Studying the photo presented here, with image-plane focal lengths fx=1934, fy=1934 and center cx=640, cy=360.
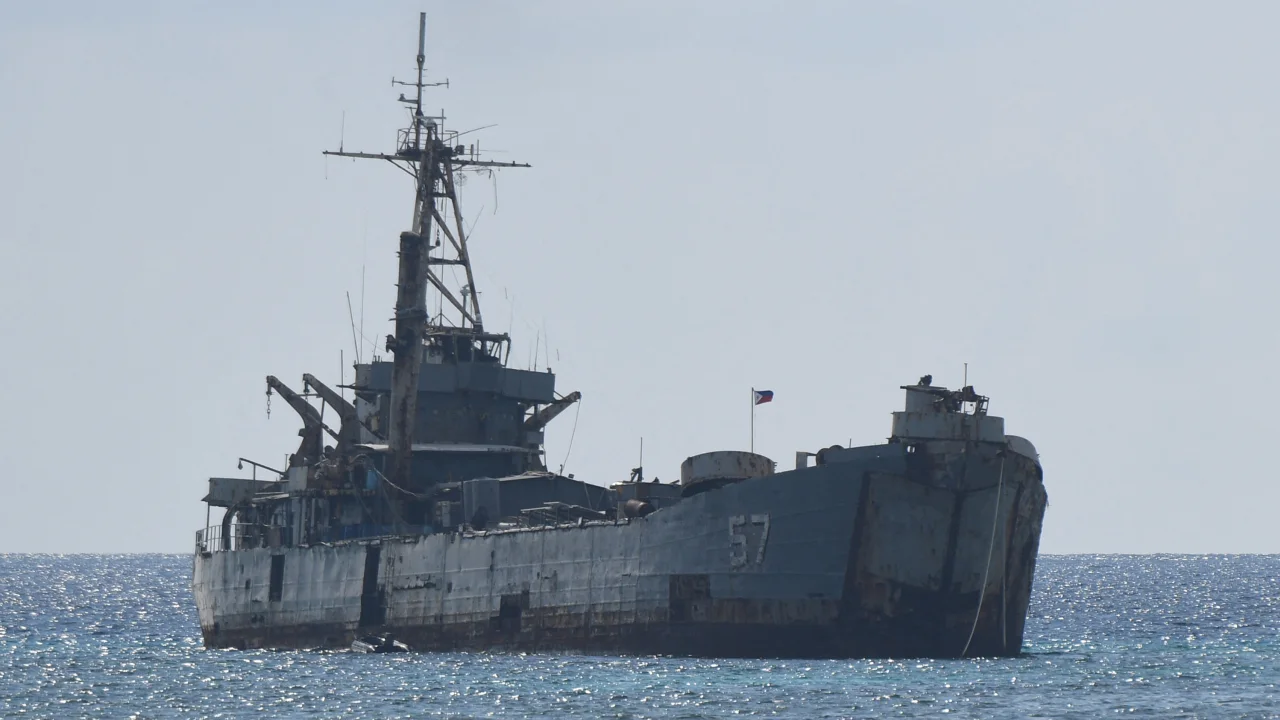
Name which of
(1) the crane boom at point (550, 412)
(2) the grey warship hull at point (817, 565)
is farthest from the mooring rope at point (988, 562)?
(1) the crane boom at point (550, 412)

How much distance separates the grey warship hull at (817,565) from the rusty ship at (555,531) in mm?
47

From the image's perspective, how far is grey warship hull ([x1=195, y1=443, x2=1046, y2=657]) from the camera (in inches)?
1587

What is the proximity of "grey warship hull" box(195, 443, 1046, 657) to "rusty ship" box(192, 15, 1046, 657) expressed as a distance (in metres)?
0.05

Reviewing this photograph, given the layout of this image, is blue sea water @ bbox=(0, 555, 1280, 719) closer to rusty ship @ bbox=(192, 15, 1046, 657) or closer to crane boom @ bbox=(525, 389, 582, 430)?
rusty ship @ bbox=(192, 15, 1046, 657)

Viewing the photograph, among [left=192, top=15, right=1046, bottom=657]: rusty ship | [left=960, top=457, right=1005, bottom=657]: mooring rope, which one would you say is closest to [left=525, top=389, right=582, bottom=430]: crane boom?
[left=192, top=15, right=1046, bottom=657]: rusty ship

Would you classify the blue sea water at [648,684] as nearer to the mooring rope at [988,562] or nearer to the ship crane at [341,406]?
the mooring rope at [988,562]

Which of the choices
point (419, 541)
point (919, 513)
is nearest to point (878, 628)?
point (919, 513)

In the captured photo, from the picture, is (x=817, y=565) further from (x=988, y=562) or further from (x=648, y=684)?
(x=648, y=684)

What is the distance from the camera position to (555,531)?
1817 inches

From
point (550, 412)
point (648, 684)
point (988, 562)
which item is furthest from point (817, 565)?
point (550, 412)

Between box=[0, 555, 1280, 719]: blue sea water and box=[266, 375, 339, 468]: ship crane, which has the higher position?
box=[266, 375, 339, 468]: ship crane

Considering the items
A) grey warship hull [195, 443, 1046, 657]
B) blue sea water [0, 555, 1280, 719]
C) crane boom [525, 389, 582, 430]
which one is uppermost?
crane boom [525, 389, 582, 430]

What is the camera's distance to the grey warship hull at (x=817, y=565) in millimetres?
40312

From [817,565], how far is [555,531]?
8.04 metres
